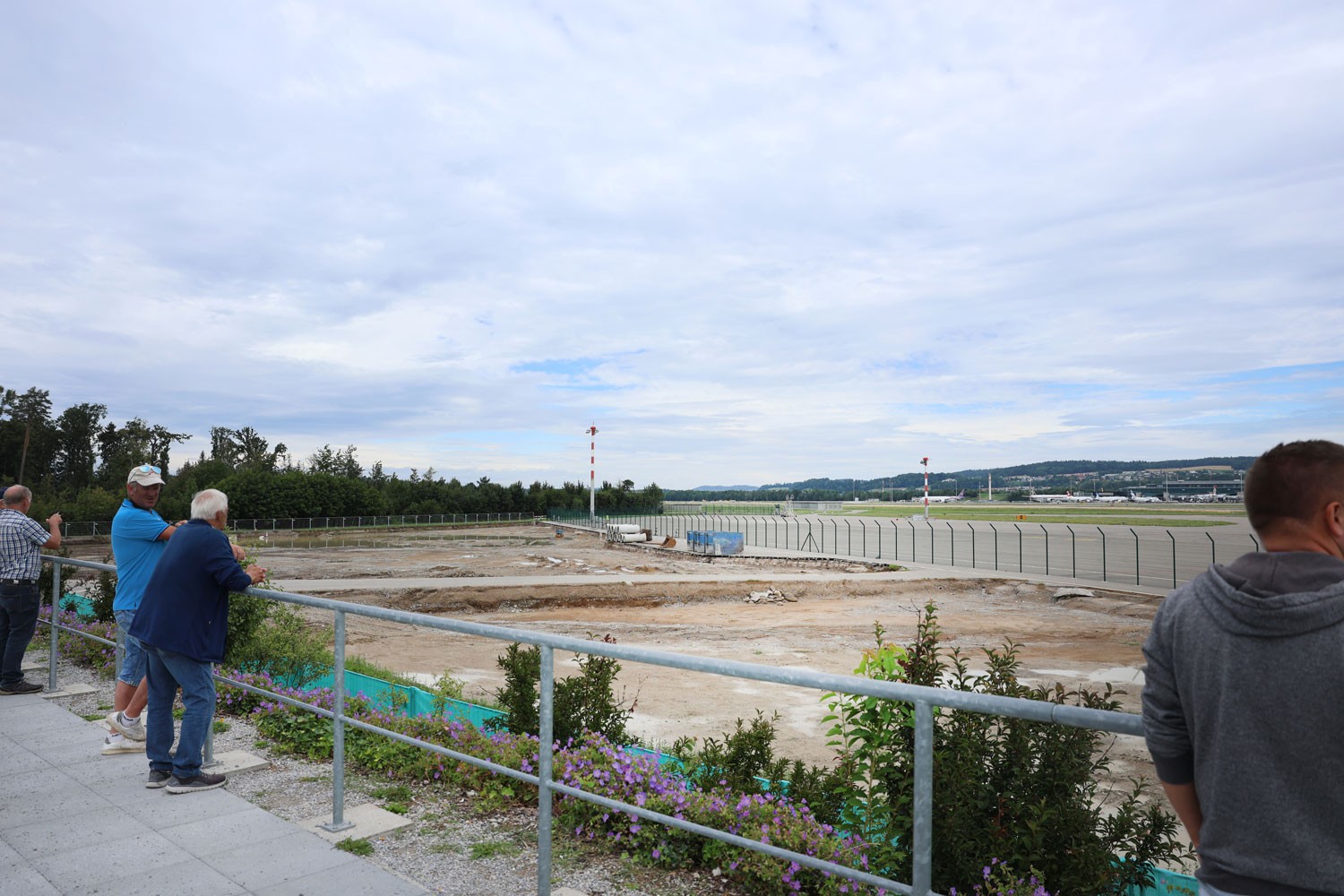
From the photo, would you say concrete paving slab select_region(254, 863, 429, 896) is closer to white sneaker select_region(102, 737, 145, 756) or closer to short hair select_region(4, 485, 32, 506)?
white sneaker select_region(102, 737, 145, 756)

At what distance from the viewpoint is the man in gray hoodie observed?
58.6 inches

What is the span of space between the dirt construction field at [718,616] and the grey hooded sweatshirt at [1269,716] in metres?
8.30

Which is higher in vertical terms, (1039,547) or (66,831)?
(66,831)

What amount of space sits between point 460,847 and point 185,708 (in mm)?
1941

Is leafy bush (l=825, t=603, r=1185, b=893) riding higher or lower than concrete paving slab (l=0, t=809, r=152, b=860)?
higher

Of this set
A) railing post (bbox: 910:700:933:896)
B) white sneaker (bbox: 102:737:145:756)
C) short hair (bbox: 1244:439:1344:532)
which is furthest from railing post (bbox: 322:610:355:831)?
short hair (bbox: 1244:439:1344:532)

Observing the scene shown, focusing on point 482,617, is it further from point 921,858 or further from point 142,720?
point 921,858

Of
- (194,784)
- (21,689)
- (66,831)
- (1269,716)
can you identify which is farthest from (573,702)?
(21,689)

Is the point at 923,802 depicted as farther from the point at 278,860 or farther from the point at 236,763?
the point at 236,763

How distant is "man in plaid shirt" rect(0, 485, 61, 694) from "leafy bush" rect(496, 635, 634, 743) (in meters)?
4.21

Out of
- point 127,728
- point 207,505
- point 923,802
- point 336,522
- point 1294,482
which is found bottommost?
point 336,522

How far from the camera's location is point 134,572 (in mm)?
5652

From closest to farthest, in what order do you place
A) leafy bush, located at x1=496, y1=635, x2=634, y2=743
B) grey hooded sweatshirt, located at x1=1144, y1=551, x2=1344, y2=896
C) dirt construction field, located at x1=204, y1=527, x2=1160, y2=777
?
1. grey hooded sweatshirt, located at x1=1144, y1=551, x2=1344, y2=896
2. leafy bush, located at x1=496, y1=635, x2=634, y2=743
3. dirt construction field, located at x1=204, y1=527, x2=1160, y2=777

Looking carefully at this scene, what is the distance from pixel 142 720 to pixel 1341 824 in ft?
22.8
